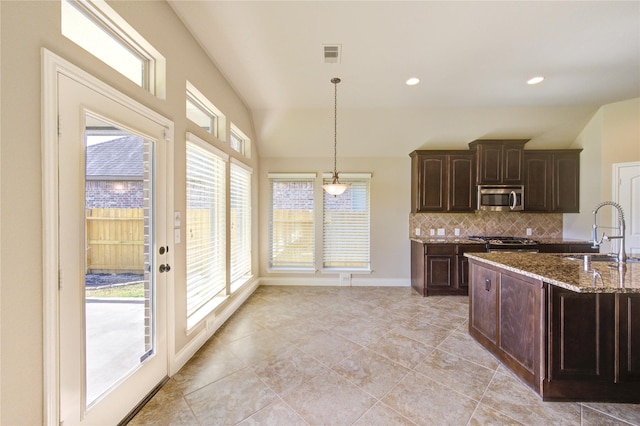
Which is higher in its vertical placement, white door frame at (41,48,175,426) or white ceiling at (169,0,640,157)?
white ceiling at (169,0,640,157)

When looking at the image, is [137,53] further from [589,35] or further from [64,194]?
[589,35]

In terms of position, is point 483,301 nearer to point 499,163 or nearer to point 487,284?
point 487,284

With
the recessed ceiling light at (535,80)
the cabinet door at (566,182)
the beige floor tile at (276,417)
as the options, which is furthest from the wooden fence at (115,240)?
the cabinet door at (566,182)

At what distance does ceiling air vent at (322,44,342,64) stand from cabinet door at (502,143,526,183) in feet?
11.9

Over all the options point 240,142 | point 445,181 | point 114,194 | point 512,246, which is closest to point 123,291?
point 114,194

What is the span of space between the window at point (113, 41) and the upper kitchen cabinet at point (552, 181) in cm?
573

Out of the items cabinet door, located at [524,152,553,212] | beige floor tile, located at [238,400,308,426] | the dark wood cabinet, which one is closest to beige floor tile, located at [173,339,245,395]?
beige floor tile, located at [238,400,308,426]

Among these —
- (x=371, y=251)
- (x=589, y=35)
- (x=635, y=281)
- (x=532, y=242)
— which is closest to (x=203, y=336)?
(x=371, y=251)

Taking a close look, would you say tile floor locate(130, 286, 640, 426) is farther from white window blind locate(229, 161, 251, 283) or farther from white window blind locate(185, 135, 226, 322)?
white window blind locate(229, 161, 251, 283)

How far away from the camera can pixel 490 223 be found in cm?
475

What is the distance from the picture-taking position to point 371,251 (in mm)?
4809

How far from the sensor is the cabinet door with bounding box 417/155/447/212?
447 cm

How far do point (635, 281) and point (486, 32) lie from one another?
2.38 m

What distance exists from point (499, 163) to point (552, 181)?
43.8 inches
